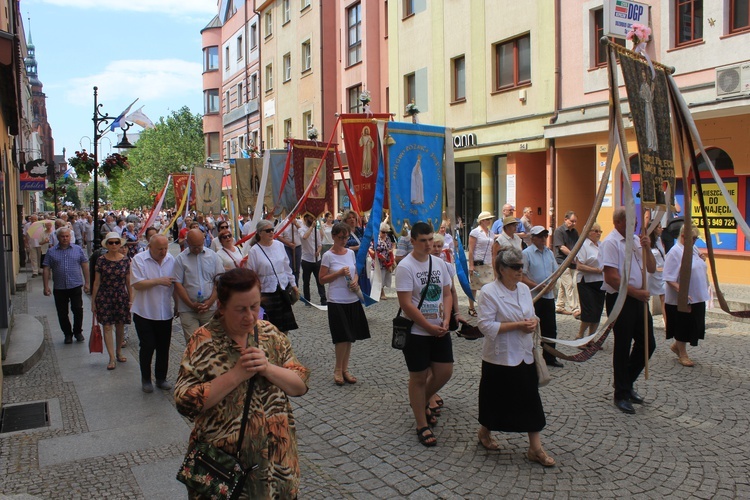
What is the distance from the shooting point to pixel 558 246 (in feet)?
34.3

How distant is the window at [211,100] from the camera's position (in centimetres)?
4678

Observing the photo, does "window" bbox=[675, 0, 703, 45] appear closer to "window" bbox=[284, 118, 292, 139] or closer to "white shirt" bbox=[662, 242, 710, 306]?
"white shirt" bbox=[662, 242, 710, 306]

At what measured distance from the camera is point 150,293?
23.4 feet

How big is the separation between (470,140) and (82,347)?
566 inches

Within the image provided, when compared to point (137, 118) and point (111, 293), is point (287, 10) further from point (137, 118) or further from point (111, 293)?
point (111, 293)

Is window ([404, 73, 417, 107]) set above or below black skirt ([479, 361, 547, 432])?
above

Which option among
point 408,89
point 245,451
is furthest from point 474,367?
point 408,89

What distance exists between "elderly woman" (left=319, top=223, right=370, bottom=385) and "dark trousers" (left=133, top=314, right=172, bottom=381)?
1.81 m

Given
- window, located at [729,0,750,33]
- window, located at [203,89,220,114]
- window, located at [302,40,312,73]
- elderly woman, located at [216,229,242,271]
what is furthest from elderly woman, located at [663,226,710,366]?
window, located at [203,89,220,114]

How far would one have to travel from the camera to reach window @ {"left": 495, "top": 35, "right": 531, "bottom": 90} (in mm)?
18859

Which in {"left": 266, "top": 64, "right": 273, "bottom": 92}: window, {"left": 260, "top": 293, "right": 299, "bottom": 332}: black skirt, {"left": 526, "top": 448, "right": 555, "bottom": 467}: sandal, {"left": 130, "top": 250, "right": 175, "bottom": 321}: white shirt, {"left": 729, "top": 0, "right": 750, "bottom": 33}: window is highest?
{"left": 266, "top": 64, "right": 273, "bottom": 92}: window

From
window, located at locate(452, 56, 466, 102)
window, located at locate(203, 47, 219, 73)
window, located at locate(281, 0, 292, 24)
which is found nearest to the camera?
window, located at locate(452, 56, 466, 102)

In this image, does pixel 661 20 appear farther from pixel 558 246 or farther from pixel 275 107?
pixel 275 107

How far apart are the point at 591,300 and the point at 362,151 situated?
3972 millimetres
